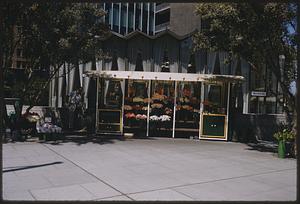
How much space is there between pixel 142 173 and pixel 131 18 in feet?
153

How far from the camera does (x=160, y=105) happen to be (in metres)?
17.7

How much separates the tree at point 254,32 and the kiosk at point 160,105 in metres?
2.73

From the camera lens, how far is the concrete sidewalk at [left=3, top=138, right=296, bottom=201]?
7566 mm

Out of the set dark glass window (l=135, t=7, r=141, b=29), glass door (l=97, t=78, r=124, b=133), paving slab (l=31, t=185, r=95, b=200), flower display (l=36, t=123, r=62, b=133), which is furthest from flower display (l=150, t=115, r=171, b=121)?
dark glass window (l=135, t=7, r=141, b=29)

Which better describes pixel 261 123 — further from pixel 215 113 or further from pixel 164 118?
pixel 164 118

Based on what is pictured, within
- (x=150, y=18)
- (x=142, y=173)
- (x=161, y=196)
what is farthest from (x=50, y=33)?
(x=150, y=18)

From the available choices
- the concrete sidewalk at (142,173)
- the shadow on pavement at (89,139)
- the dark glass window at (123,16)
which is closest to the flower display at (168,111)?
the shadow on pavement at (89,139)

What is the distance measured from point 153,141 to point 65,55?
4.85 m

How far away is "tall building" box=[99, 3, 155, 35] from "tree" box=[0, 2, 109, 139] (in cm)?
3417

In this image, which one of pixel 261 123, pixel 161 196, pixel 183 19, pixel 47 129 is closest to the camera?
pixel 161 196

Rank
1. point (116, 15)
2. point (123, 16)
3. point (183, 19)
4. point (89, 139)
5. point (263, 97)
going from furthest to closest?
point (123, 16), point (116, 15), point (183, 19), point (263, 97), point (89, 139)

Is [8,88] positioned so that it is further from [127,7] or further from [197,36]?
[127,7]

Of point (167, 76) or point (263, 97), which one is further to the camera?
point (263, 97)

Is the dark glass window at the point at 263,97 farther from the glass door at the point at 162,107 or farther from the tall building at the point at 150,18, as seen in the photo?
the tall building at the point at 150,18
